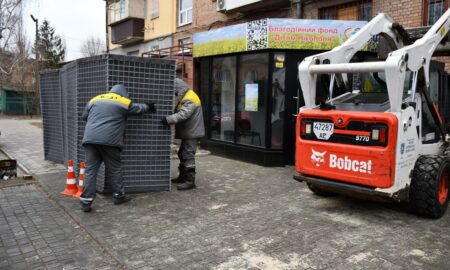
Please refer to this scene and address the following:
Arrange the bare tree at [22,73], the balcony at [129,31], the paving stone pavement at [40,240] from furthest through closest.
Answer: the bare tree at [22,73] < the balcony at [129,31] < the paving stone pavement at [40,240]

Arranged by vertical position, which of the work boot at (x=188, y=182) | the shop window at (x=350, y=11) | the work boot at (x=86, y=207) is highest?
the shop window at (x=350, y=11)

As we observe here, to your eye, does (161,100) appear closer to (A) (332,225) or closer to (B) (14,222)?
(B) (14,222)

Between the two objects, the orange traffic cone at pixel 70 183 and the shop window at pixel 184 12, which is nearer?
the orange traffic cone at pixel 70 183

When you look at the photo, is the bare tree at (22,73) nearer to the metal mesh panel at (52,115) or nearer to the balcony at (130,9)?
the balcony at (130,9)

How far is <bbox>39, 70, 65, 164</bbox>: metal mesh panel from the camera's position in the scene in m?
8.46

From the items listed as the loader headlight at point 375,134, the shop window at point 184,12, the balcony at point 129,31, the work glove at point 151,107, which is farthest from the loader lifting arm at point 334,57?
the balcony at point 129,31

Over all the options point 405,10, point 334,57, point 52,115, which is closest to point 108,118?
point 334,57

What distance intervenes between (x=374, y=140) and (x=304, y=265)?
1.86 meters

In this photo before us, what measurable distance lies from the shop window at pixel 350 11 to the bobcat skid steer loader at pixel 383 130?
14.0ft

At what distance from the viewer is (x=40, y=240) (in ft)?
14.3

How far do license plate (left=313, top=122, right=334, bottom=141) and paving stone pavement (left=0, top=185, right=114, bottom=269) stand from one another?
3077mm

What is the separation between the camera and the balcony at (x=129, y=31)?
20.5 meters

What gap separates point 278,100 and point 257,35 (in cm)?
147

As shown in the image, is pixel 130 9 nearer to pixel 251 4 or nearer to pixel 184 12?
pixel 184 12
